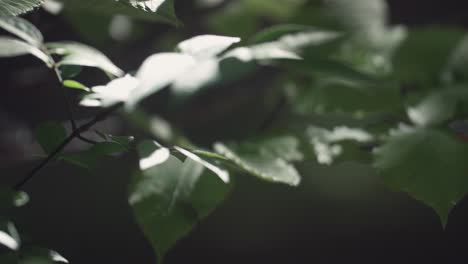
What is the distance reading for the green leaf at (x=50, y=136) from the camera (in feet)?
1.01

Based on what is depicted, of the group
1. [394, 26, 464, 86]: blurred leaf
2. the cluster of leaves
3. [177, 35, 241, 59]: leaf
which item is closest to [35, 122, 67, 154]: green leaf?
the cluster of leaves

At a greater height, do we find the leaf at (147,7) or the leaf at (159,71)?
the leaf at (147,7)

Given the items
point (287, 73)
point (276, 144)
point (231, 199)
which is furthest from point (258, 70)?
point (276, 144)

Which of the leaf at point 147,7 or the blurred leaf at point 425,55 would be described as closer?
the leaf at point 147,7

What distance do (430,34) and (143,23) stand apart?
1.56ft

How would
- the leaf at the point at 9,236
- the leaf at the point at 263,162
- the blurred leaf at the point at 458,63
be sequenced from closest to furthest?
the leaf at the point at 9,236 → the leaf at the point at 263,162 → the blurred leaf at the point at 458,63

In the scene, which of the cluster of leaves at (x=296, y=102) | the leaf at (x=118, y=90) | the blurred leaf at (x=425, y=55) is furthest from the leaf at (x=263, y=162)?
the blurred leaf at (x=425, y=55)

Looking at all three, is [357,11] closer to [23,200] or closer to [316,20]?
[316,20]

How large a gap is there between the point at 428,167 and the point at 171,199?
210 mm

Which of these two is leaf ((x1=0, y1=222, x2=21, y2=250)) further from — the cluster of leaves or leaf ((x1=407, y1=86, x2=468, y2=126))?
leaf ((x1=407, y1=86, x2=468, y2=126))

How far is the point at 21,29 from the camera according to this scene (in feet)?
0.89

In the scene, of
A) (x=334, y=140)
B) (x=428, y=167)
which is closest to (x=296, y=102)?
(x=334, y=140)

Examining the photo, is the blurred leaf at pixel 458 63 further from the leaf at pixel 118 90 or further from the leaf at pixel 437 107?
the leaf at pixel 118 90

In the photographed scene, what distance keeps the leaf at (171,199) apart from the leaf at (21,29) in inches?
5.6
